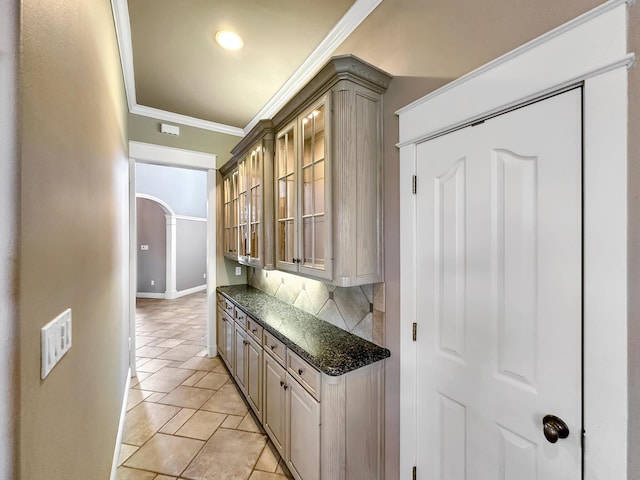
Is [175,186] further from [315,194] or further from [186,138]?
[315,194]

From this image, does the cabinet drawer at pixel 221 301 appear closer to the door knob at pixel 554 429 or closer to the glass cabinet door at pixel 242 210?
the glass cabinet door at pixel 242 210

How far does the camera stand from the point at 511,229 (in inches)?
43.9

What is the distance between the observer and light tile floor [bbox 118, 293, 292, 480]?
1948 millimetres

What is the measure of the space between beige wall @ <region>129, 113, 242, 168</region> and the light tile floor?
2.59m

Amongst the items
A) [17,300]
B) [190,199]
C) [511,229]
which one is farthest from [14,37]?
[190,199]

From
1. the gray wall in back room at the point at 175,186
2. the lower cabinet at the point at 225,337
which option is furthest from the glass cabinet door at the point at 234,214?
the gray wall in back room at the point at 175,186

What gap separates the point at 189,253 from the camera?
27.6ft

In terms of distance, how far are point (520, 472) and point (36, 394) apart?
155 cm

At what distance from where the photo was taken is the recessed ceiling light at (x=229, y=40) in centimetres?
219

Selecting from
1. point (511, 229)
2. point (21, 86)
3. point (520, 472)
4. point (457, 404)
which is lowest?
point (520, 472)

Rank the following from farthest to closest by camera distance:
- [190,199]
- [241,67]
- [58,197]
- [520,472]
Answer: [190,199], [241,67], [520,472], [58,197]

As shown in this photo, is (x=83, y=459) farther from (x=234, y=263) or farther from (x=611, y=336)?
(x=234, y=263)

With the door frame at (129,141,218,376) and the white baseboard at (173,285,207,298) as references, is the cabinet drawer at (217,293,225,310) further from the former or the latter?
the white baseboard at (173,285,207,298)

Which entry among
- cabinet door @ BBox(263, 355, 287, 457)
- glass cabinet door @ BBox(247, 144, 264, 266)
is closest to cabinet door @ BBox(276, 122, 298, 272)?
glass cabinet door @ BBox(247, 144, 264, 266)
